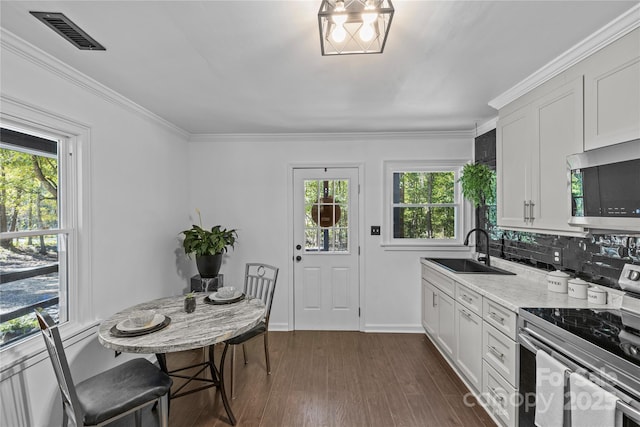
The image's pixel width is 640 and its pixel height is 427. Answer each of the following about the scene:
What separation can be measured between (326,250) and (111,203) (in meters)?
2.33

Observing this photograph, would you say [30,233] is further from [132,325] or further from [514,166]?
[514,166]

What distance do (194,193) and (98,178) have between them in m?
1.55

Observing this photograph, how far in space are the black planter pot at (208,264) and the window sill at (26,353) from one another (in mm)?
1305

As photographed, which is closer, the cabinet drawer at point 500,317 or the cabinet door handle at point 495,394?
the cabinet drawer at point 500,317

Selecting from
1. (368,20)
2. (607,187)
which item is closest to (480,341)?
(607,187)

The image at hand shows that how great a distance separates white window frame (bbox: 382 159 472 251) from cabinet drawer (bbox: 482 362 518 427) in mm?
1722

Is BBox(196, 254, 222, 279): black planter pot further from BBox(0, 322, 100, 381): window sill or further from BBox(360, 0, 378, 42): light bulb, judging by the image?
BBox(360, 0, 378, 42): light bulb

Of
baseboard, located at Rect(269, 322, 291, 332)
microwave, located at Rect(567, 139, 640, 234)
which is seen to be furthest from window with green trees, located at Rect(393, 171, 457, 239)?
microwave, located at Rect(567, 139, 640, 234)

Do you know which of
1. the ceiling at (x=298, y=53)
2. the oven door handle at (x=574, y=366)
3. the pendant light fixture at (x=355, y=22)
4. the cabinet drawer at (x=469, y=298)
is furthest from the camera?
the cabinet drawer at (x=469, y=298)

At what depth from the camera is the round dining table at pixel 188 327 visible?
171 cm

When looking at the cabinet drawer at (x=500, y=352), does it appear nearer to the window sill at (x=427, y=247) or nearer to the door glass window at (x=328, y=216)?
the window sill at (x=427, y=247)

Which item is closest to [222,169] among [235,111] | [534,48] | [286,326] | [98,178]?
[235,111]

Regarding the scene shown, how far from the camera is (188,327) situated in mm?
1937

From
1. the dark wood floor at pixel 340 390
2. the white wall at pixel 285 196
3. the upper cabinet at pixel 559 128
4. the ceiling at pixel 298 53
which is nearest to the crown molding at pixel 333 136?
the white wall at pixel 285 196
